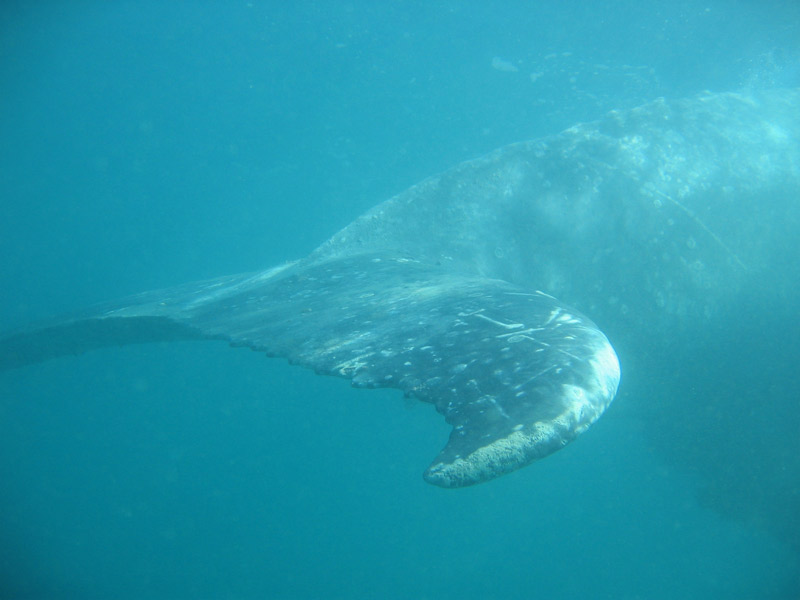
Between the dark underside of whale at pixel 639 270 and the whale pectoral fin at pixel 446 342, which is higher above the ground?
the whale pectoral fin at pixel 446 342

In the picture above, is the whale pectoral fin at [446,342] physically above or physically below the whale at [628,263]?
above

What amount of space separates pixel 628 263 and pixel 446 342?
22.0 ft

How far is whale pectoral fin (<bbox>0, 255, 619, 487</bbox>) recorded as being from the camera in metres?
2.51

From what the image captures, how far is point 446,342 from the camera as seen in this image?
12.4 feet

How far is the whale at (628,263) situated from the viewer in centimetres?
720

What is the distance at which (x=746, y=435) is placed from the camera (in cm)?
1113

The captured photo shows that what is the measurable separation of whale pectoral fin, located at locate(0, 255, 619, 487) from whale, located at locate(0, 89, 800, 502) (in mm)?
82

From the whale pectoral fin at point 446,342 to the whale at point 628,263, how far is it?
0.08 meters

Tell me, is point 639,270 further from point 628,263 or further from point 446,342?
point 446,342

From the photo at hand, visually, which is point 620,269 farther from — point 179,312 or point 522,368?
point 179,312

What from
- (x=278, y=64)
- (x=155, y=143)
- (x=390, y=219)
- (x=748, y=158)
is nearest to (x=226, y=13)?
(x=278, y=64)

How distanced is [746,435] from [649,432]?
2037 millimetres

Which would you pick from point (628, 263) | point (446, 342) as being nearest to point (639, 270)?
point (628, 263)

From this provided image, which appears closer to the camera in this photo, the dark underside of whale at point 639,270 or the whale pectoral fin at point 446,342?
the whale pectoral fin at point 446,342
